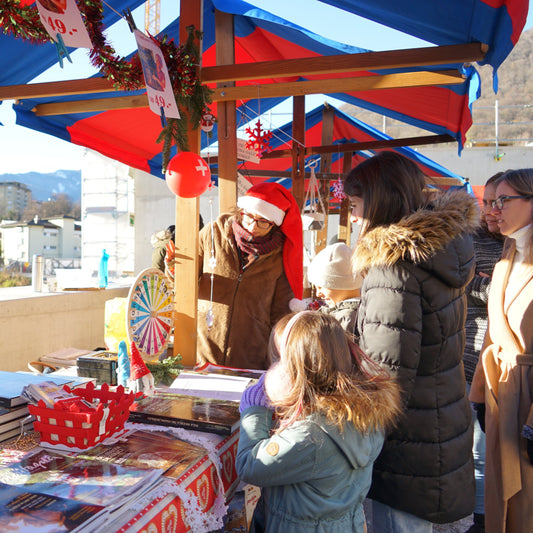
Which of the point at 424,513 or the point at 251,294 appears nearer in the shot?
the point at 424,513

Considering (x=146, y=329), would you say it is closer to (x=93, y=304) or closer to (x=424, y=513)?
(x=424, y=513)

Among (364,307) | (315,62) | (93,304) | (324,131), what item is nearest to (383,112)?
(324,131)

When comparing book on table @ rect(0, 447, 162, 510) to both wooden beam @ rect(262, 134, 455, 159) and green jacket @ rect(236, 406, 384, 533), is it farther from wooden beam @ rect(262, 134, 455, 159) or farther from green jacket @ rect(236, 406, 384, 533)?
wooden beam @ rect(262, 134, 455, 159)

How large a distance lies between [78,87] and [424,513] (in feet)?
8.98

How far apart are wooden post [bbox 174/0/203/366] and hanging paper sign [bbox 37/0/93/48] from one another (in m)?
0.75

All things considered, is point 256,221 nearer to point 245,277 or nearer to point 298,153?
Result: point 245,277

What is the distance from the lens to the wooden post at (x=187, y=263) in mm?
2443

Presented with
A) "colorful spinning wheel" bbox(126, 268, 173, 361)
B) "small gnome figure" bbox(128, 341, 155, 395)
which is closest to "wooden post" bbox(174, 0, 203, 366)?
"colorful spinning wheel" bbox(126, 268, 173, 361)

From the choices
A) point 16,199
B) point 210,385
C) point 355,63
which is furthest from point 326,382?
point 16,199

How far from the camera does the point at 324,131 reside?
7512 millimetres

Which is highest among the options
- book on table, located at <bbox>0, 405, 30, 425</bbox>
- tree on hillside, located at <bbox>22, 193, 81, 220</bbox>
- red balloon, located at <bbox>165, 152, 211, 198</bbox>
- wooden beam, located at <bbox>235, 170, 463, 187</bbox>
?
tree on hillside, located at <bbox>22, 193, 81, 220</bbox>

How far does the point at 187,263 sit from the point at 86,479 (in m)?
1.45

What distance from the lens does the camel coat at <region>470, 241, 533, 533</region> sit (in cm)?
198

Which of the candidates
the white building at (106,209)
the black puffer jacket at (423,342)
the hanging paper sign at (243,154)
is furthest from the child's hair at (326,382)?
the white building at (106,209)
